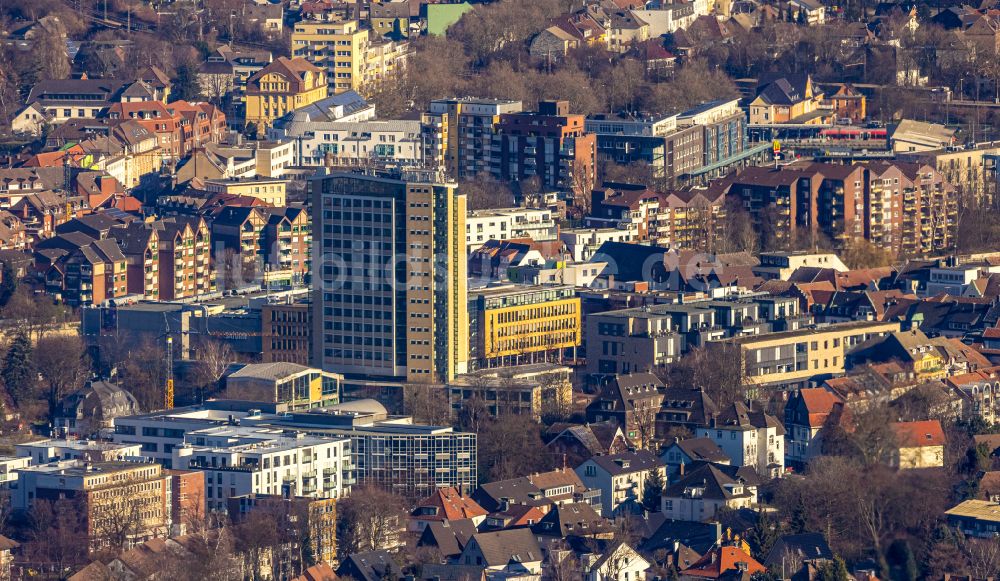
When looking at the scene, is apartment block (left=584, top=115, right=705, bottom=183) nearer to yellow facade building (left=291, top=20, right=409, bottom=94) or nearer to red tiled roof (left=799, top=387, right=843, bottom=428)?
yellow facade building (left=291, top=20, right=409, bottom=94)

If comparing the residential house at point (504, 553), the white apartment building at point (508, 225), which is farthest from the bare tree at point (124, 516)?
the white apartment building at point (508, 225)

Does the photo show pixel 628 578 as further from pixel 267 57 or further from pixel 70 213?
pixel 267 57

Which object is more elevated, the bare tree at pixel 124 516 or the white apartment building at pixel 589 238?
the white apartment building at pixel 589 238

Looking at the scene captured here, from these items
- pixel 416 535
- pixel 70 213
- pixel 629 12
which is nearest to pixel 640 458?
pixel 416 535

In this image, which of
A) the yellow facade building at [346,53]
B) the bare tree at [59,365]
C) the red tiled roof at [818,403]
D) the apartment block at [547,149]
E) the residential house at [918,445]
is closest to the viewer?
the residential house at [918,445]

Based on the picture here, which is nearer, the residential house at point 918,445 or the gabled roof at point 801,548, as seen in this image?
the residential house at point 918,445

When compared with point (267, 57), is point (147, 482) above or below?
below

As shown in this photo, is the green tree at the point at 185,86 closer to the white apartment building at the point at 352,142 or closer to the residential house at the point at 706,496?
the white apartment building at the point at 352,142

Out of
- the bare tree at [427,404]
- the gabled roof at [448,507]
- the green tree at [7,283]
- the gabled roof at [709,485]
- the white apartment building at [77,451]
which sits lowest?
the gabled roof at [448,507]
